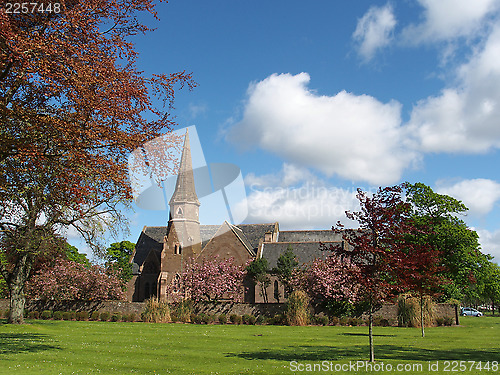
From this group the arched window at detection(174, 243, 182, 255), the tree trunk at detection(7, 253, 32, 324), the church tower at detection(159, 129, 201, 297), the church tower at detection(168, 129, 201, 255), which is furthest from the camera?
the church tower at detection(168, 129, 201, 255)

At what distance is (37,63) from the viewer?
9.70 metres

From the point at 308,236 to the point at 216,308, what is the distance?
26.1 meters

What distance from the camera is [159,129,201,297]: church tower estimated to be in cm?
6116

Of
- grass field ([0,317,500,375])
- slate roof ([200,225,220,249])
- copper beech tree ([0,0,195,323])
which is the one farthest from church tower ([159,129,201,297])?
copper beech tree ([0,0,195,323])

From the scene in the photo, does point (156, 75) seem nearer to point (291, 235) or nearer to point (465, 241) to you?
point (465, 241)

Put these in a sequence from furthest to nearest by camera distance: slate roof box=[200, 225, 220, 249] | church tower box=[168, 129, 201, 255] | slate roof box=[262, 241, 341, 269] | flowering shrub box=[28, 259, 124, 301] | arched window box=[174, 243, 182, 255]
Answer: slate roof box=[200, 225, 220, 249] → church tower box=[168, 129, 201, 255] → arched window box=[174, 243, 182, 255] → slate roof box=[262, 241, 341, 269] → flowering shrub box=[28, 259, 124, 301]

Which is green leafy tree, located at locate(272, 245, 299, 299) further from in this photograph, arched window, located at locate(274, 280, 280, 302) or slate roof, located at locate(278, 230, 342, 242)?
slate roof, located at locate(278, 230, 342, 242)

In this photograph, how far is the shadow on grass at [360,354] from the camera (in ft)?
46.8

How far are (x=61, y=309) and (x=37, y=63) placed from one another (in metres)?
38.9

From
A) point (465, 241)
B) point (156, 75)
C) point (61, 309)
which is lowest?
point (61, 309)

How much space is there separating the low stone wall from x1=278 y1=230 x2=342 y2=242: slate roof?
24277mm

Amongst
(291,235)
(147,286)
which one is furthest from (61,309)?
(291,235)

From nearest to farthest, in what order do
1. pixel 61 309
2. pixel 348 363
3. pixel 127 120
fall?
pixel 127 120
pixel 348 363
pixel 61 309

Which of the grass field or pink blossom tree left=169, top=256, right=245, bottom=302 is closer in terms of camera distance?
the grass field
